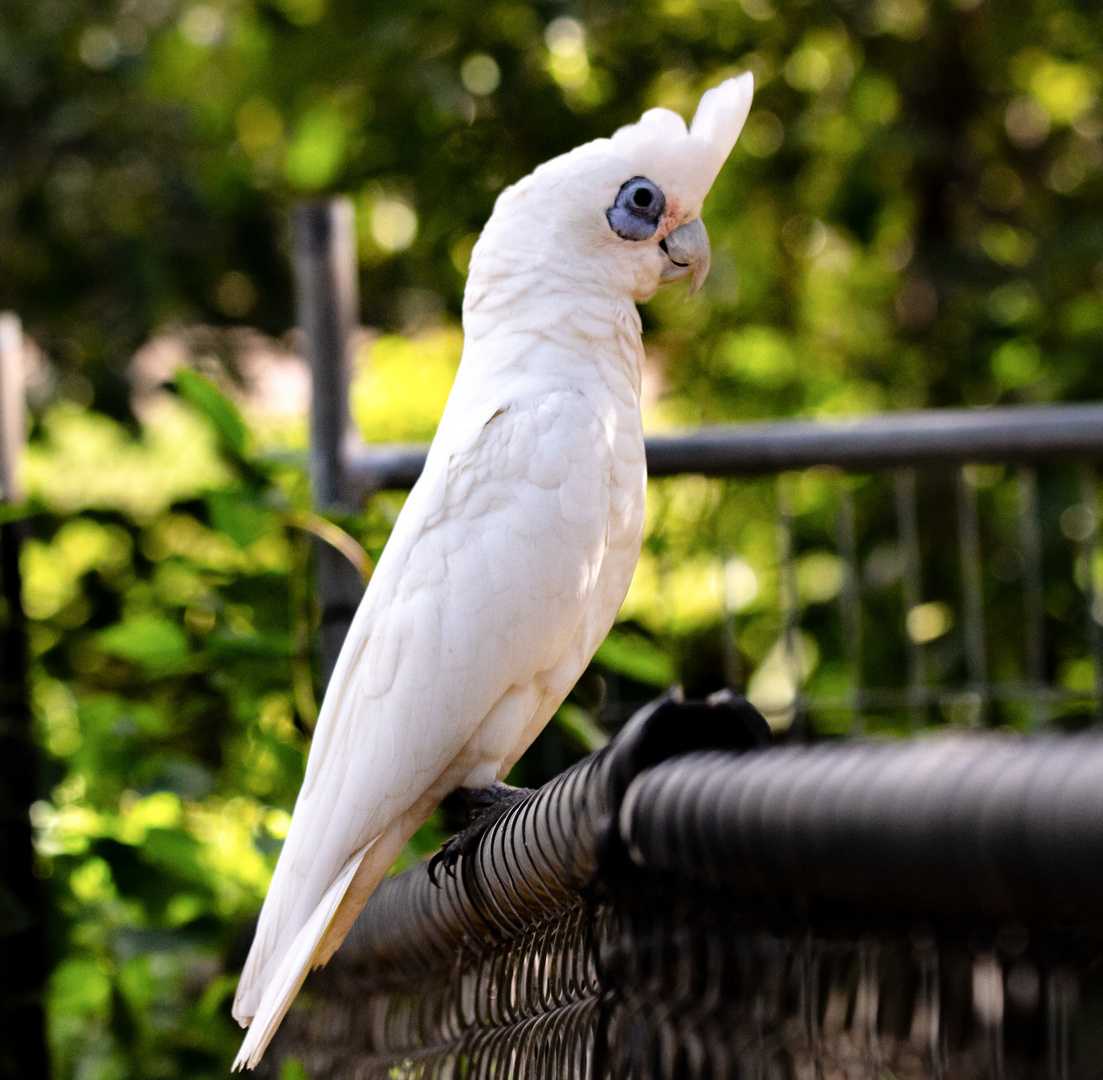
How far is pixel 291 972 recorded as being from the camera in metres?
1.10

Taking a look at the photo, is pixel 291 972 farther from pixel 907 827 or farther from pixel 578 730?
pixel 907 827

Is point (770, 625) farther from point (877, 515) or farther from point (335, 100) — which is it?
point (335, 100)

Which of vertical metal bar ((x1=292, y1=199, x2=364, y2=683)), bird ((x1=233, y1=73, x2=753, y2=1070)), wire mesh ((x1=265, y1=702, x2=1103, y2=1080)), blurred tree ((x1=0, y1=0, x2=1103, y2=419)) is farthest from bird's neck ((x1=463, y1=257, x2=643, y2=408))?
blurred tree ((x1=0, y1=0, x2=1103, y2=419))

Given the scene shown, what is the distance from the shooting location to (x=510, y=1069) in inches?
30.6

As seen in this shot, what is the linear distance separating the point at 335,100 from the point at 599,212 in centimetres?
211

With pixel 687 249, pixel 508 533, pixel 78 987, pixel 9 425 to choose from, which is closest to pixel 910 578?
pixel 687 249

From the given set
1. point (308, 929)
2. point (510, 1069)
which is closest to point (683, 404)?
point (308, 929)

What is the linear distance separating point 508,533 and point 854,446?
0.77 m

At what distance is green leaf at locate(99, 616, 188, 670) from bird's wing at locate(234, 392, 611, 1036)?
59cm

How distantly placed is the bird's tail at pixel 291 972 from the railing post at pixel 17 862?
2.95ft

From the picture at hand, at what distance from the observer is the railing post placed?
191 centimetres

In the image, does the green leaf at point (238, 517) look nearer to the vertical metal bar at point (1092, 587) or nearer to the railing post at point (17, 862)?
the railing post at point (17, 862)

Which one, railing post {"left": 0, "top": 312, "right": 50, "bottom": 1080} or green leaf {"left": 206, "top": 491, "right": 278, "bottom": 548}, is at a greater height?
green leaf {"left": 206, "top": 491, "right": 278, "bottom": 548}

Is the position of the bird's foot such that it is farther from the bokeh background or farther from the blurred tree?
the blurred tree
